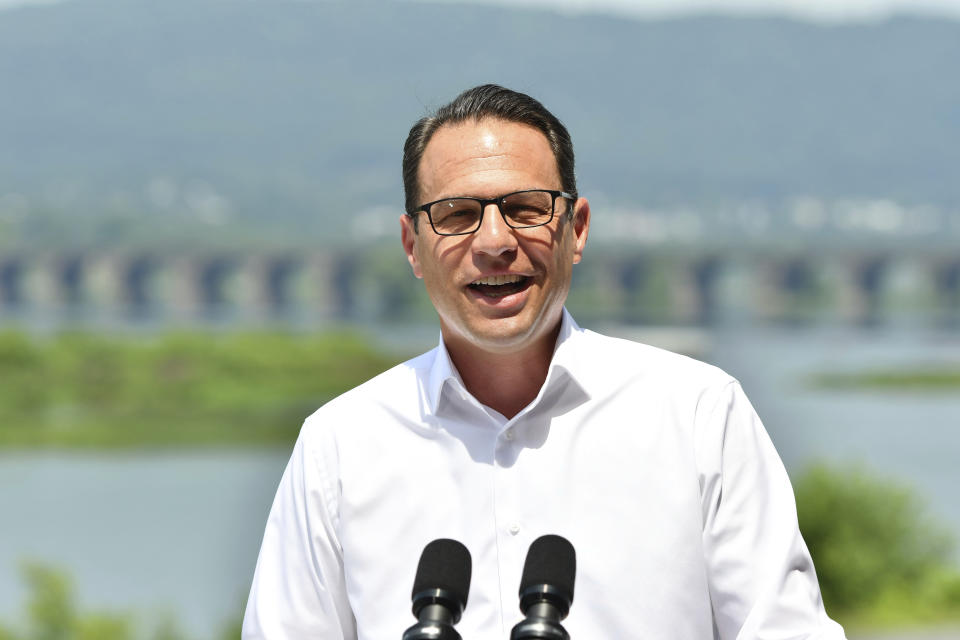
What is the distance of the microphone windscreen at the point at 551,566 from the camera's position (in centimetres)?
136

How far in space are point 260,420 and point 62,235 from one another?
54.5 meters

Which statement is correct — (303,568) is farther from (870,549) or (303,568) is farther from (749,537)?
(870,549)

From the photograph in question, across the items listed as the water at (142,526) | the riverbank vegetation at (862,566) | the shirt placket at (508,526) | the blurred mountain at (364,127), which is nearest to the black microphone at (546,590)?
→ the shirt placket at (508,526)

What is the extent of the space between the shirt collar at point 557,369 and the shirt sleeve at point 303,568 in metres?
0.19

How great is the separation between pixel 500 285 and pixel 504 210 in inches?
4.0

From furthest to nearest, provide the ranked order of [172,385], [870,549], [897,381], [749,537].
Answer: [897,381], [172,385], [870,549], [749,537]

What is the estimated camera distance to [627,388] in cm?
181

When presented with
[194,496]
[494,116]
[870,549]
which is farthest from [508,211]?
[194,496]

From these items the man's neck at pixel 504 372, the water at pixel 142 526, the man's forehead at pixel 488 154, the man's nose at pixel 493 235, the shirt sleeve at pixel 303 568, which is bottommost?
the water at pixel 142 526

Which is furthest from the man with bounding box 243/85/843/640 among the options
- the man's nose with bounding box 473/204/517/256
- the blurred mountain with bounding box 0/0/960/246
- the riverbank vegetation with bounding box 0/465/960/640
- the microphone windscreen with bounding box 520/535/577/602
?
the blurred mountain with bounding box 0/0/960/246

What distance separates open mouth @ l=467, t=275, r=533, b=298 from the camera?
5.55ft

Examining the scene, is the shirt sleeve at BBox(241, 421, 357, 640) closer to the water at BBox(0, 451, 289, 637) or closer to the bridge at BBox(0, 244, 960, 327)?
the water at BBox(0, 451, 289, 637)

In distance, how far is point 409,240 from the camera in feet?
6.07

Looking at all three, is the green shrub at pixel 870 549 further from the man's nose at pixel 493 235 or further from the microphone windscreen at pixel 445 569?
the microphone windscreen at pixel 445 569
